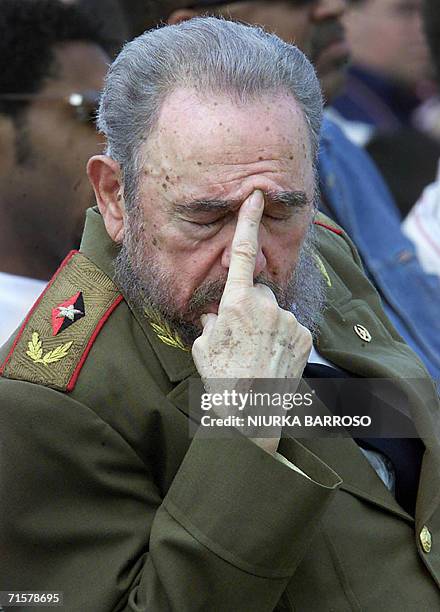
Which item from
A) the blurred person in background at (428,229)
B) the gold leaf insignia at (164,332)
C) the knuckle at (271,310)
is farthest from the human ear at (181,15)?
the knuckle at (271,310)

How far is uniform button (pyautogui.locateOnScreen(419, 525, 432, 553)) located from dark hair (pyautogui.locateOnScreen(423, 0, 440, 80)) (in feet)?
10.9

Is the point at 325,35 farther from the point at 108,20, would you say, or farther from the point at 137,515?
the point at 137,515

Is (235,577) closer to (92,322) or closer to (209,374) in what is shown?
(209,374)

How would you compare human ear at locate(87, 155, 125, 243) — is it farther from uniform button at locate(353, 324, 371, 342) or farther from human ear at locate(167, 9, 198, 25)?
human ear at locate(167, 9, 198, 25)

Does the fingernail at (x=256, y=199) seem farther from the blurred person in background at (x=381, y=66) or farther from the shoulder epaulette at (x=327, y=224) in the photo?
the blurred person in background at (x=381, y=66)

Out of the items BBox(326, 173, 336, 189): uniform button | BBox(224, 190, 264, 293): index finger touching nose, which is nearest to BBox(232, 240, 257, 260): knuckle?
BBox(224, 190, 264, 293): index finger touching nose

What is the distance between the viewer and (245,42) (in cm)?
285

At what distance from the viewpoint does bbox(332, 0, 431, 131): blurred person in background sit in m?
7.84

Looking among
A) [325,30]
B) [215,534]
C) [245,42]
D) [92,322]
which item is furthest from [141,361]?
[325,30]

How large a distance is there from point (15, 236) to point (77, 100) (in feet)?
1.72

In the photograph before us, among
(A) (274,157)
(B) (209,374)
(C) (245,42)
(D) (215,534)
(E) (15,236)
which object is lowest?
(E) (15,236)

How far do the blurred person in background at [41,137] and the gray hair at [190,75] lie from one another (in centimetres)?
111

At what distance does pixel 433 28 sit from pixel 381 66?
236cm

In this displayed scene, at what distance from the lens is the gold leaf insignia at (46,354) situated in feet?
8.89
